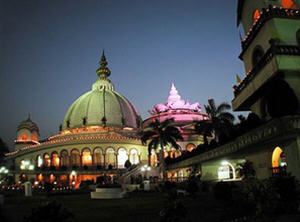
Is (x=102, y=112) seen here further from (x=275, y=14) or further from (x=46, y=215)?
(x=46, y=215)

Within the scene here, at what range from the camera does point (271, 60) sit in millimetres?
20062

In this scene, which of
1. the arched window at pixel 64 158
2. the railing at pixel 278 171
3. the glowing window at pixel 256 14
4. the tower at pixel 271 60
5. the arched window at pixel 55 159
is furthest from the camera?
the arched window at pixel 55 159

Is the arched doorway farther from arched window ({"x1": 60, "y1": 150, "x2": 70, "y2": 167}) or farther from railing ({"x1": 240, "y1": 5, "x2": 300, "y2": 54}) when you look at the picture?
arched window ({"x1": 60, "y1": 150, "x2": 70, "y2": 167})

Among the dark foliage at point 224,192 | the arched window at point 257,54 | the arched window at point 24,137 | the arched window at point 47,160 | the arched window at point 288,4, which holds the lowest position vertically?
the dark foliage at point 224,192

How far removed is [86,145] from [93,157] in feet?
10.6

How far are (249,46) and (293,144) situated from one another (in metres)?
11.9

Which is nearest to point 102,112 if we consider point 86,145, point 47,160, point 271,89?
point 86,145

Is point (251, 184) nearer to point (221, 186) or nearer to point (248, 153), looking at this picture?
point (221, 186)


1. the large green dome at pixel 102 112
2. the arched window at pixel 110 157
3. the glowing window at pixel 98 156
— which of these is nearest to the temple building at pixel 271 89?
the arched window at pixel 110 157

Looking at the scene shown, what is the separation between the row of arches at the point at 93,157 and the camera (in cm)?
6619

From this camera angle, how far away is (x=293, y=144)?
54.9ft

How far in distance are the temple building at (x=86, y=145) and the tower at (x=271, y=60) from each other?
36936 millimetres

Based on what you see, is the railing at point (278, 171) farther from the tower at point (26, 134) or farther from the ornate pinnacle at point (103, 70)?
the ornate pinnacle at point (103, 70)

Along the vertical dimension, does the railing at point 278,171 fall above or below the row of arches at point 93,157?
below
